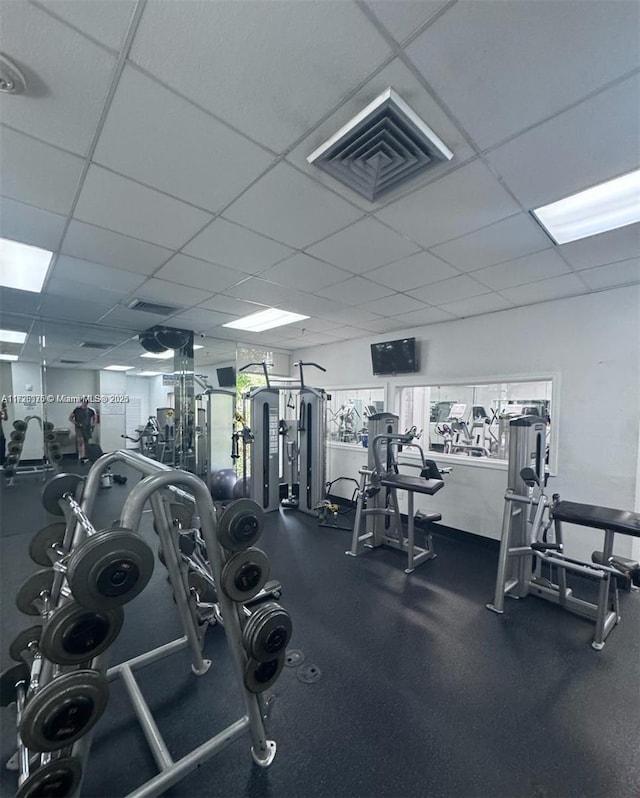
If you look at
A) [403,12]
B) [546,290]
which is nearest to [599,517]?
[546,290]

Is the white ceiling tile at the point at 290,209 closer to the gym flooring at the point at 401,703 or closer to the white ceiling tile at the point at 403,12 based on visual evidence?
the white ceiling tile at the point at 403,12

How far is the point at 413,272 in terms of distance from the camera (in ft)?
8.67

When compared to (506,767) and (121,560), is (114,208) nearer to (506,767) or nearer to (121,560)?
Result: (121,560)

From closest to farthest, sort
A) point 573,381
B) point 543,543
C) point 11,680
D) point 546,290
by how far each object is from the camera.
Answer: point 11,680
point 543,543
point 546,290
point 573,381

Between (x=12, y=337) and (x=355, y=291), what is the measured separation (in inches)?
170

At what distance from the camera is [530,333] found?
345 cm

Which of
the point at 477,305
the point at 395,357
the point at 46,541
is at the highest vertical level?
the point at 477,305

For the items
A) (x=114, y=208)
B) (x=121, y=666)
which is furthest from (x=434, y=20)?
(x=121, y=666)

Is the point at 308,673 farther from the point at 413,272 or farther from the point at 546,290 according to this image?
the point at 546,290

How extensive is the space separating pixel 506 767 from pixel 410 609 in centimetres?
113

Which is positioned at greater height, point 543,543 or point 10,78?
point 10,78

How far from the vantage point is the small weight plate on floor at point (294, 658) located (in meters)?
2.00

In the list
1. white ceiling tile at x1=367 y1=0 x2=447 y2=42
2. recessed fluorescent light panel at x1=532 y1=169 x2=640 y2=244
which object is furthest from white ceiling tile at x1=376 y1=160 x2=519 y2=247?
white ceiling tile at x1=367 y1=0 x2=447 y2=42

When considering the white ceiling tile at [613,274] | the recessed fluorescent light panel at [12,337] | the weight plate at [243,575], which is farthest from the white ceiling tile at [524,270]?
the recessed fluorescent light panel at [12,337]
